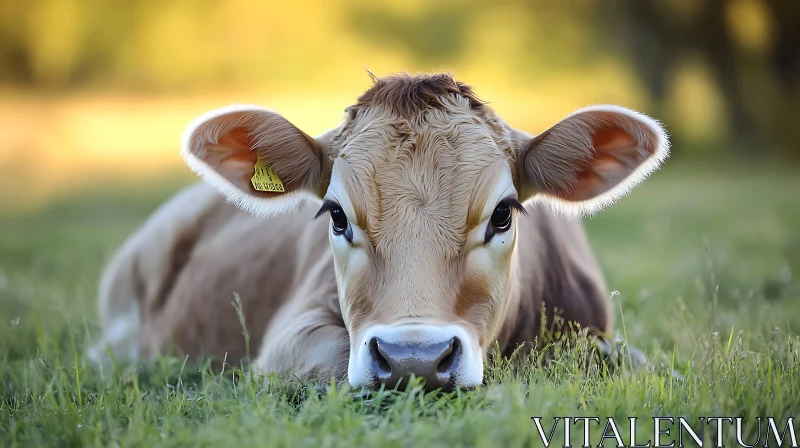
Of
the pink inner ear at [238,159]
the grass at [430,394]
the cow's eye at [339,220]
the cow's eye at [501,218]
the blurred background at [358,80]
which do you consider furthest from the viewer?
the blurred background at [358,80]

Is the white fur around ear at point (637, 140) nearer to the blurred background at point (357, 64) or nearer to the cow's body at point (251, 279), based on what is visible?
the cow's body at point (251, 279)

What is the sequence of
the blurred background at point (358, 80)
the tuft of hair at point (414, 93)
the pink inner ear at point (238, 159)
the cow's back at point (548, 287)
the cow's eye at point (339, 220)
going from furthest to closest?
1. the blurred background at point (358, 80)
2. the cow's back at point (548, 287)
3. the pink inner ear at point (238, 159)
4. the tuft of hair at point (414, 93)
5. the cow's eye at point (339, 220)

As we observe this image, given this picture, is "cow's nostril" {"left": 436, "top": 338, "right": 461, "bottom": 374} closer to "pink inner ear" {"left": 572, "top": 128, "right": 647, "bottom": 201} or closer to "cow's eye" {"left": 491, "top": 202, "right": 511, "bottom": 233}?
"cow's eye" {"left": 491, "top": 202, "right": 511, "bottom": 233}

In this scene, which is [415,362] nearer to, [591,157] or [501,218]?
[501,218]

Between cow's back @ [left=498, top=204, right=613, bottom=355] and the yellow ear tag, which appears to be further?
cow's back @ [left=498, top=204, right=613, bottom=355]

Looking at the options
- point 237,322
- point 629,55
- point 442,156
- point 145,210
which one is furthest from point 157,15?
point 442,156

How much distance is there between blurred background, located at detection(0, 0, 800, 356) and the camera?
18.3 m

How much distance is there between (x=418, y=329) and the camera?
11.3ft

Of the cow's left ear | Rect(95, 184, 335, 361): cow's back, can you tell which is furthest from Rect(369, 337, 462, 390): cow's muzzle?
Rect(95, 184, 335, 361): cow's back

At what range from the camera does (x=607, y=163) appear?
4.46m

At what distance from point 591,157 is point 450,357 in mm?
1483

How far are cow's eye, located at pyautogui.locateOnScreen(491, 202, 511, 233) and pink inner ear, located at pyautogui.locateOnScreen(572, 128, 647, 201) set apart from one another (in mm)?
598

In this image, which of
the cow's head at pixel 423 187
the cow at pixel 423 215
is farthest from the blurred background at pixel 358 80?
the cow's head at pixel 423 187

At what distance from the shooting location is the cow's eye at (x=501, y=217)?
4.06 m
